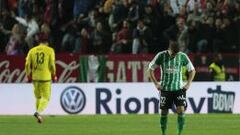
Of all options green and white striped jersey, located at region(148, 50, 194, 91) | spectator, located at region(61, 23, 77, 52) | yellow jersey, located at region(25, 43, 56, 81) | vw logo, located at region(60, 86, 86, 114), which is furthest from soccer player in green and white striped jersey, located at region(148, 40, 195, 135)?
spectator, located at region(61, 23, 77, 52)

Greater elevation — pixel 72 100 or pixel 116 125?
pixel 72 100

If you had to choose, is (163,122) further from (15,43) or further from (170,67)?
(15,43)

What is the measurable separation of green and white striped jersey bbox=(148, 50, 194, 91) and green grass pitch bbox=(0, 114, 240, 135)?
116 centimetres

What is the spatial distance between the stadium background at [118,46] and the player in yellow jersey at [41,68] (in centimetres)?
123

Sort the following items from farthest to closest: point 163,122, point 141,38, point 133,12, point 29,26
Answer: point 29,26
point 133,12
point 141,38
point 163,122

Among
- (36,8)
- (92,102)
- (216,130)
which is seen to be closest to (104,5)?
(36,8)

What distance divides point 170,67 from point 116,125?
347 centimetres

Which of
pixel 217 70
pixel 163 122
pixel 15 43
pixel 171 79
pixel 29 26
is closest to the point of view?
pixel 163 122

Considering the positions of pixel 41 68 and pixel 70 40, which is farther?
pixel 70 40

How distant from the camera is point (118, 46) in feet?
77.8

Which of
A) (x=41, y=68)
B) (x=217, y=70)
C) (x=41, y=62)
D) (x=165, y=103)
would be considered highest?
(x=41, y=62)

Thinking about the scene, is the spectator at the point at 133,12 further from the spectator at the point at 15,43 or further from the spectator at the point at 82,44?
the spectator at the point at 15,43

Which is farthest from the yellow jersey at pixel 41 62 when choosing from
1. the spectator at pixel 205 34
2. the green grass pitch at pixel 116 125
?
the spectator at pixel 205 34

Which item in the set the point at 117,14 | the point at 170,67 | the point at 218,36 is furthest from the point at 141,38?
the point at 170,67
